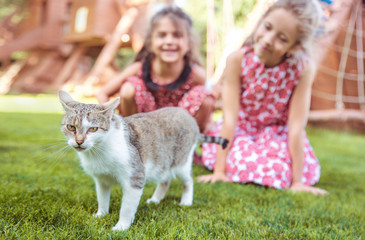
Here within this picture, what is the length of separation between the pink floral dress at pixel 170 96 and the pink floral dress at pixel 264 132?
46 centimetres

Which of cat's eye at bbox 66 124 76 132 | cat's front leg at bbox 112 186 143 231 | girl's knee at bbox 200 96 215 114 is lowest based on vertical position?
cat's front leg at bbox 112 186 143 231

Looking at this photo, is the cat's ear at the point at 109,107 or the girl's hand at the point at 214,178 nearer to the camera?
the cat's ear at the point at 109,107

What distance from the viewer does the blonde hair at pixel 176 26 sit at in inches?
135

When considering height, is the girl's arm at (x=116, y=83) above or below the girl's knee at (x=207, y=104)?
above

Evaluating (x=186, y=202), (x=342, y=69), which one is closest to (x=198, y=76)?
(x=186, y=202)

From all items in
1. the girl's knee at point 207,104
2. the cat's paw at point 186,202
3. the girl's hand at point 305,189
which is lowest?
the girl's hand at point 305,189

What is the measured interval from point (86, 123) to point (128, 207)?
502 millimetres

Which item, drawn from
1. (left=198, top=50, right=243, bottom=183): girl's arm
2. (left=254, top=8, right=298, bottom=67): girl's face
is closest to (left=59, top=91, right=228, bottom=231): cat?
(left=198, top=50, right=243, bottom=183): girl's arm

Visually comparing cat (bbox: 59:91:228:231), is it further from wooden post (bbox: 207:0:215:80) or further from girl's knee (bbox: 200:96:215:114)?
wooden post (bbox: 207:0:215:80)

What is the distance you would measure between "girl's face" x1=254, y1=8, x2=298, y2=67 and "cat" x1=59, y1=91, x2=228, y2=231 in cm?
108

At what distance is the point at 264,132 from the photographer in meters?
3.37

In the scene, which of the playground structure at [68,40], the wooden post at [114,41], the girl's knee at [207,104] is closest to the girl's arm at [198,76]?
the girl's knee at [207,104]

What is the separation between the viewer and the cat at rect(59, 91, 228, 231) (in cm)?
161

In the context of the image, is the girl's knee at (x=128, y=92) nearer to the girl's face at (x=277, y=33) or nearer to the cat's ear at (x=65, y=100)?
→ the girl's face at (x=277, y=33)
